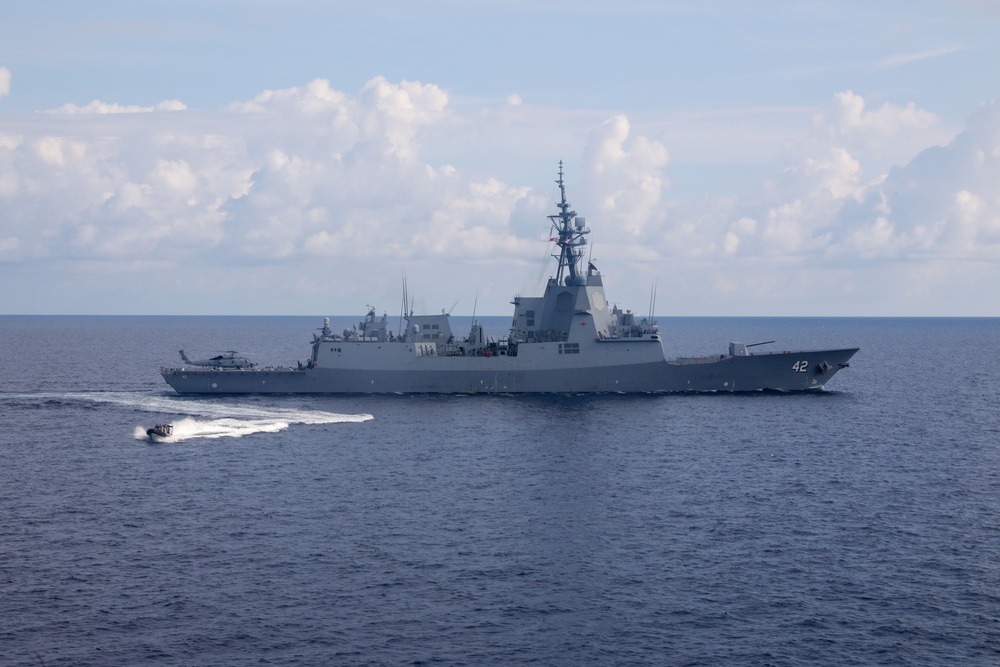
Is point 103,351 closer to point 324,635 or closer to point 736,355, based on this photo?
point 736,355

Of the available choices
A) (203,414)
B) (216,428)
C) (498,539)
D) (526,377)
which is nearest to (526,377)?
(526,377)

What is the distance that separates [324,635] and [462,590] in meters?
4.73

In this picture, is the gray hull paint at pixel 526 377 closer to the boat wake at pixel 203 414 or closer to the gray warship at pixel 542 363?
the gray warship at pixel 542 363

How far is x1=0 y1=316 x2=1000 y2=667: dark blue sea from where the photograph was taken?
23922 millimetres

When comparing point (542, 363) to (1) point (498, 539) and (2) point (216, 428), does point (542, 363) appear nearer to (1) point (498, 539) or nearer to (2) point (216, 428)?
(2) point (216, 428)

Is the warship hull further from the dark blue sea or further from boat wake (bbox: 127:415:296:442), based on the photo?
boat wake (bbox: 127:415:296:442)

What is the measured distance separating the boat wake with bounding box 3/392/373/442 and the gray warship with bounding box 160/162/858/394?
4329 mm

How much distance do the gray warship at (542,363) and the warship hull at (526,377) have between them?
7 centimetres

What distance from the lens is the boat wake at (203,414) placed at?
52719 millimetres

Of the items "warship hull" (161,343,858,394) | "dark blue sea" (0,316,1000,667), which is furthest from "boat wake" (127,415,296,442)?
"warship hull" (161,343,858,394)

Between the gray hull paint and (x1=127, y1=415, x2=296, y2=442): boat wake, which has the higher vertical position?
the gray hull paint

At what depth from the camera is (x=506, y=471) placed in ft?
142

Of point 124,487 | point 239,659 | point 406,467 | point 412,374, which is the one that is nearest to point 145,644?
point 239,659

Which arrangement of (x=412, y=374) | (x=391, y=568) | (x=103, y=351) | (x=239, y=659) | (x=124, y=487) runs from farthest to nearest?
(x=103, y=351) → (x=412, y=374) → (x=124, y=487) → (x=391, y=568) → (x=239, y=659)
